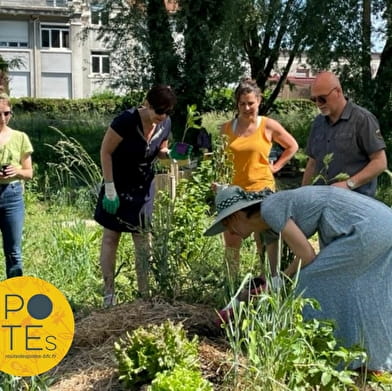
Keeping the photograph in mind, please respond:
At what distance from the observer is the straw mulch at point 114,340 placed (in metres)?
2.63

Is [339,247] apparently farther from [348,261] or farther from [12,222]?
[12,222]

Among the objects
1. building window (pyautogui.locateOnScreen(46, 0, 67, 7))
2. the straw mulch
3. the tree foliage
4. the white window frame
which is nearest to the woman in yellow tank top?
the straw mulch

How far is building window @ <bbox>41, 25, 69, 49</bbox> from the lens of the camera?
138 feet

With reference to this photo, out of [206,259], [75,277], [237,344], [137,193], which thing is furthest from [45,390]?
[75,277]

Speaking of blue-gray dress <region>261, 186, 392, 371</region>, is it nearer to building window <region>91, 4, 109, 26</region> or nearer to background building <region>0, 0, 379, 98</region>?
building window <region>91, 4, 109, 26</region>

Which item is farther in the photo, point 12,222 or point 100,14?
point 100,14

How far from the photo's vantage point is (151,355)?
2457 mm

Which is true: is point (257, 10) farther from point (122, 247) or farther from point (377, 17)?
point (122, 247)

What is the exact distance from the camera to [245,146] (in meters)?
4.22

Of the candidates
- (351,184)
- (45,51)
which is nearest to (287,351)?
(351,184)

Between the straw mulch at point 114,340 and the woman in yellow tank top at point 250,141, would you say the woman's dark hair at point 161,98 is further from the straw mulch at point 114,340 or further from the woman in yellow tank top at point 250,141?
the straw mulch at point 114,340

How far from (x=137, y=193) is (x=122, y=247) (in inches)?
34.3

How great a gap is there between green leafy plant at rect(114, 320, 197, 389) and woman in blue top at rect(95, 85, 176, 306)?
3.92 feet

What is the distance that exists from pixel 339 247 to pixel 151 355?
912 mm
